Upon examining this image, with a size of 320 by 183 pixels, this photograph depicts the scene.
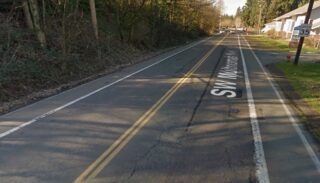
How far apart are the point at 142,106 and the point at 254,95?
14.2 feet

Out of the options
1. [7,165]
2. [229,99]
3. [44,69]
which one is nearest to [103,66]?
[44,69]

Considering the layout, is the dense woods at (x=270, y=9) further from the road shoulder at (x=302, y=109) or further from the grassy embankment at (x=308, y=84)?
the road shoulder at (x=302, y=109)

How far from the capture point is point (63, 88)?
11.8 metres

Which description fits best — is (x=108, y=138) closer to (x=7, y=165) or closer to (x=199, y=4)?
(x=7, y=165)

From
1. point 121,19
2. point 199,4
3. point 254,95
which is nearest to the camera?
point 254,95

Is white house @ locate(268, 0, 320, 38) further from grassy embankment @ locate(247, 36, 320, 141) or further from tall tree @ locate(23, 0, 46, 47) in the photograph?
tall tree @ locate(23, 0, 46, 47)

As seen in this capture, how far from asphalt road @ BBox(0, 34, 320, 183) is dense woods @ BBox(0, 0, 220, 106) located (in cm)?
190

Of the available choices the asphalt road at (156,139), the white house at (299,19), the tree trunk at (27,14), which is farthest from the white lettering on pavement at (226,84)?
the white house at (299,19)

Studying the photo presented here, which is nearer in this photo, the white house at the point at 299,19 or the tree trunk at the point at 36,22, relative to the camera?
the tree trunk at the point at 36,22

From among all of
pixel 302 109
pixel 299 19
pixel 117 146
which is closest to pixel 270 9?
pixel 299 19

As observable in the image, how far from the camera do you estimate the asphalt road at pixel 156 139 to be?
17.0 ft

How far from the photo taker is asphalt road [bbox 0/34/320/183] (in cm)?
518

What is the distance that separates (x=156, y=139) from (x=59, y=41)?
10324 millimetres

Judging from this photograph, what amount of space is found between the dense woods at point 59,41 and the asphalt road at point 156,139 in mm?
1905
